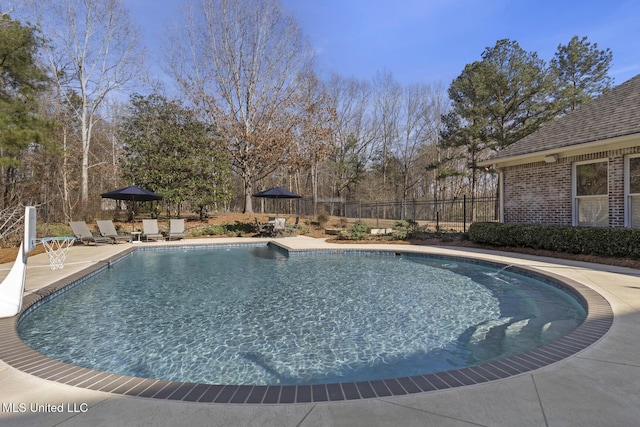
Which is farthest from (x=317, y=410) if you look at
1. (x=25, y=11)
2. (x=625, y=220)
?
(x=25, y=11)

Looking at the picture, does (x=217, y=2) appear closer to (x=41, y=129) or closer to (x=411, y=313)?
(x=41, y=129)

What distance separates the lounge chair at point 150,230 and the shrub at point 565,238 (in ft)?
39.8

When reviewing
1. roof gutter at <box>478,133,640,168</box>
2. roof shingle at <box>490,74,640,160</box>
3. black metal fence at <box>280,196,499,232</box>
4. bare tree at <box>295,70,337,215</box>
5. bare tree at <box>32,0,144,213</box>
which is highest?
bare tree at <box>32,0,144,213</box>

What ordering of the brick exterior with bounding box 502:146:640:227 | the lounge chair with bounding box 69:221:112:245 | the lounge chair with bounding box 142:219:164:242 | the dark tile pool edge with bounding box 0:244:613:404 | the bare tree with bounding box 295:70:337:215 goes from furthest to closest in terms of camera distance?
the bare tree with bounding box 295:70:337:215, the lounge chair with bounding box 142:219:164:242, the lounge chair with bounding box 69:221:112:245, the brick exterior with bounding box 502:146:640:227, the dark tile pool edge with bounding box 0:244:613:404

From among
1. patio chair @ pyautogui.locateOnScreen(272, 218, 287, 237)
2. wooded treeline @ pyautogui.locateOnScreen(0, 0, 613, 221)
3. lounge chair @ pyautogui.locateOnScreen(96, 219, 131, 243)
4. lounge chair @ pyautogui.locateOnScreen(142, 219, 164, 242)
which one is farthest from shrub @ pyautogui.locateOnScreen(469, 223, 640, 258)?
lounge chair @ pyautogui.locateOnScreen(96, 219, 131, 243)

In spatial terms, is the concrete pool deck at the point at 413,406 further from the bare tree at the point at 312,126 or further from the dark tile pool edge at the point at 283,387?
the bare tree at the point at 312,126

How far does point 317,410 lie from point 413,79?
32.9 metres

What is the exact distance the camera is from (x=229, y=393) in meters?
2.32

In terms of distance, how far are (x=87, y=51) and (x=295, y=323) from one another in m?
21.8

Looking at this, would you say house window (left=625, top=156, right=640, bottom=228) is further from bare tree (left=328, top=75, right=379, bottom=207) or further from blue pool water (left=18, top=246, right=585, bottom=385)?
bare tree (left=328, top=75, right=379, bottom=207)

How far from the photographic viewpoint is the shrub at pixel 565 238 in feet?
24.4

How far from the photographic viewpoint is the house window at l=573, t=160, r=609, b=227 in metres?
8.50

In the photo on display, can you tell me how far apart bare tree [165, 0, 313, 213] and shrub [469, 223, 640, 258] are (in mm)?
13279

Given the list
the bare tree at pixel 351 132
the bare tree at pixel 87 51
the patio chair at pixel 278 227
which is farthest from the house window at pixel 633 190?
the bare tree at pixel 351 132
